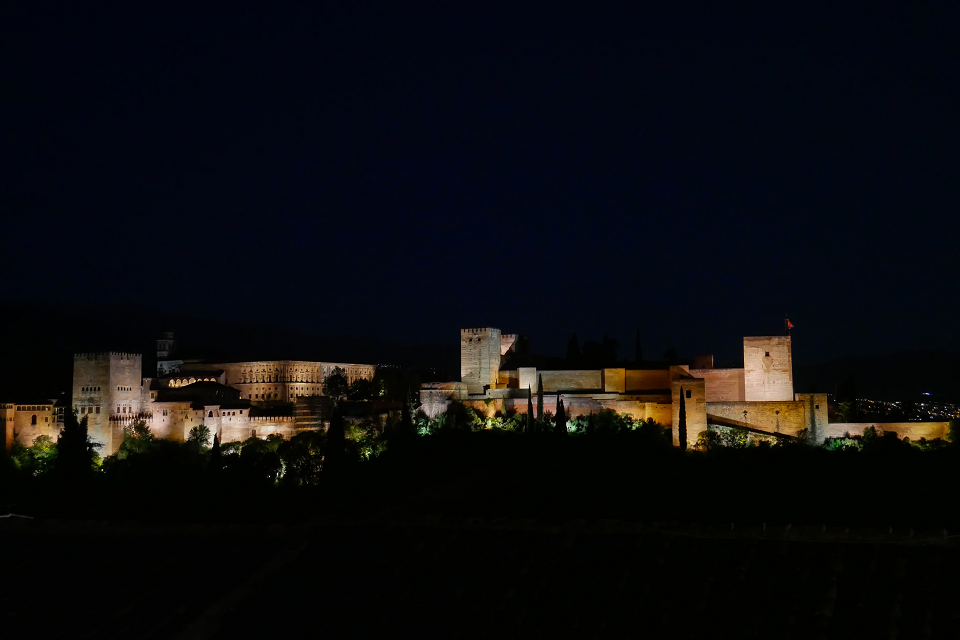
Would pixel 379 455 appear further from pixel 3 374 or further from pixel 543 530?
pixel 3 374

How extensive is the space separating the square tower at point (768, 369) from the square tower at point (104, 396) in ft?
99.1

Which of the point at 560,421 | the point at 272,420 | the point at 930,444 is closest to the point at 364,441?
the point at 272,420

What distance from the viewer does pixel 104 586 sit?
7.85 meters

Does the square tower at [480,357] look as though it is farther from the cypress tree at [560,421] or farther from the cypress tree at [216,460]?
the cypress tree at [216,460]

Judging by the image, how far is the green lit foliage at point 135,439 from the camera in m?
42.6

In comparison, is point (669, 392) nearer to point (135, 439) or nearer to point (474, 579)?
point (135, 439)

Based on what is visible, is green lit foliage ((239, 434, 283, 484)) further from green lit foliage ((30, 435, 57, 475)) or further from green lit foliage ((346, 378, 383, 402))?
green lit foliage ((346, 378, 383, 402))

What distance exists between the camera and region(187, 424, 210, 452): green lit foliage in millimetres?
43281

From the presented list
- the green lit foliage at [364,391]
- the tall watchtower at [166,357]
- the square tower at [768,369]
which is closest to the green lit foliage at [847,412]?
the square tower at [768,369]

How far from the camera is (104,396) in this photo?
45125 millimetres

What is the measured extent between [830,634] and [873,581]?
3.00 feet

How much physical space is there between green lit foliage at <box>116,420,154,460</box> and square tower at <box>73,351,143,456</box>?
1.67 ft

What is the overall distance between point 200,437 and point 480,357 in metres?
16.0

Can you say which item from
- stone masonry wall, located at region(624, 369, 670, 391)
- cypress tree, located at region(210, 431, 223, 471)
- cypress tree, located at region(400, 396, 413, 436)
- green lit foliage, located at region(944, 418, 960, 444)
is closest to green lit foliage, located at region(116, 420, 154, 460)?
cypress tree, located at region(210, 431, 223, 471)
